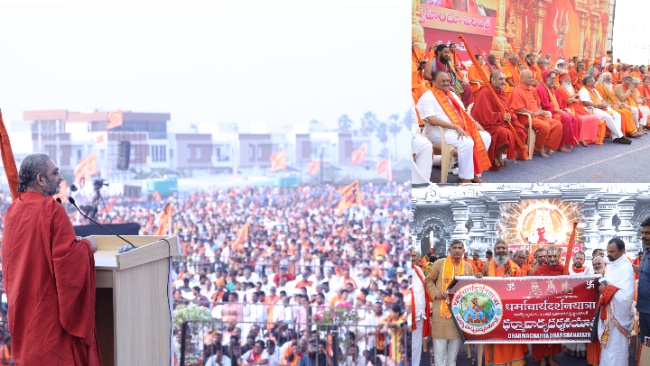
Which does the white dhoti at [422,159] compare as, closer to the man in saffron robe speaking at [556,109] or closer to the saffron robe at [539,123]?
the saffron robe at [539,123]

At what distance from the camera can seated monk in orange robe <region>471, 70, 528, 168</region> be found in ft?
19.0

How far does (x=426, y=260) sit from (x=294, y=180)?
1780 centimetres

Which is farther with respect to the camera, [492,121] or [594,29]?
[594,29]

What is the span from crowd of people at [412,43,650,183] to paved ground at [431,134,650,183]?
0.07 meters

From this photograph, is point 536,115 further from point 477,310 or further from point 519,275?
point 477,310

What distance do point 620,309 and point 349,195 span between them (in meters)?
16.5

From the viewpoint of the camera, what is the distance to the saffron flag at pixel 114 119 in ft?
70.0

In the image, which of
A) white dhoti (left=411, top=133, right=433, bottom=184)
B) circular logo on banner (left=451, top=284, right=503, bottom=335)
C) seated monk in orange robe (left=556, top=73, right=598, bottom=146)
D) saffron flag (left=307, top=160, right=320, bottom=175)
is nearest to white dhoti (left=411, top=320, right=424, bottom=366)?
circular logo on banner (left=451, top=284, right=503, bottom=335)

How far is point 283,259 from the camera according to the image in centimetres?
1702

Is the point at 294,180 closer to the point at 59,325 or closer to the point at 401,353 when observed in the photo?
the point at 401,353

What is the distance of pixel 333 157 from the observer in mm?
22406

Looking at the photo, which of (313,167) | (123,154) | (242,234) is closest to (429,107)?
(242,234)

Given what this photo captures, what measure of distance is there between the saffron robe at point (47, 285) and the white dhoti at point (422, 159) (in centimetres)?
269

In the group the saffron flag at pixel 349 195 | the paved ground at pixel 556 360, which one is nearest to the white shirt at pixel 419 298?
the paved ground at pixel 556 360
